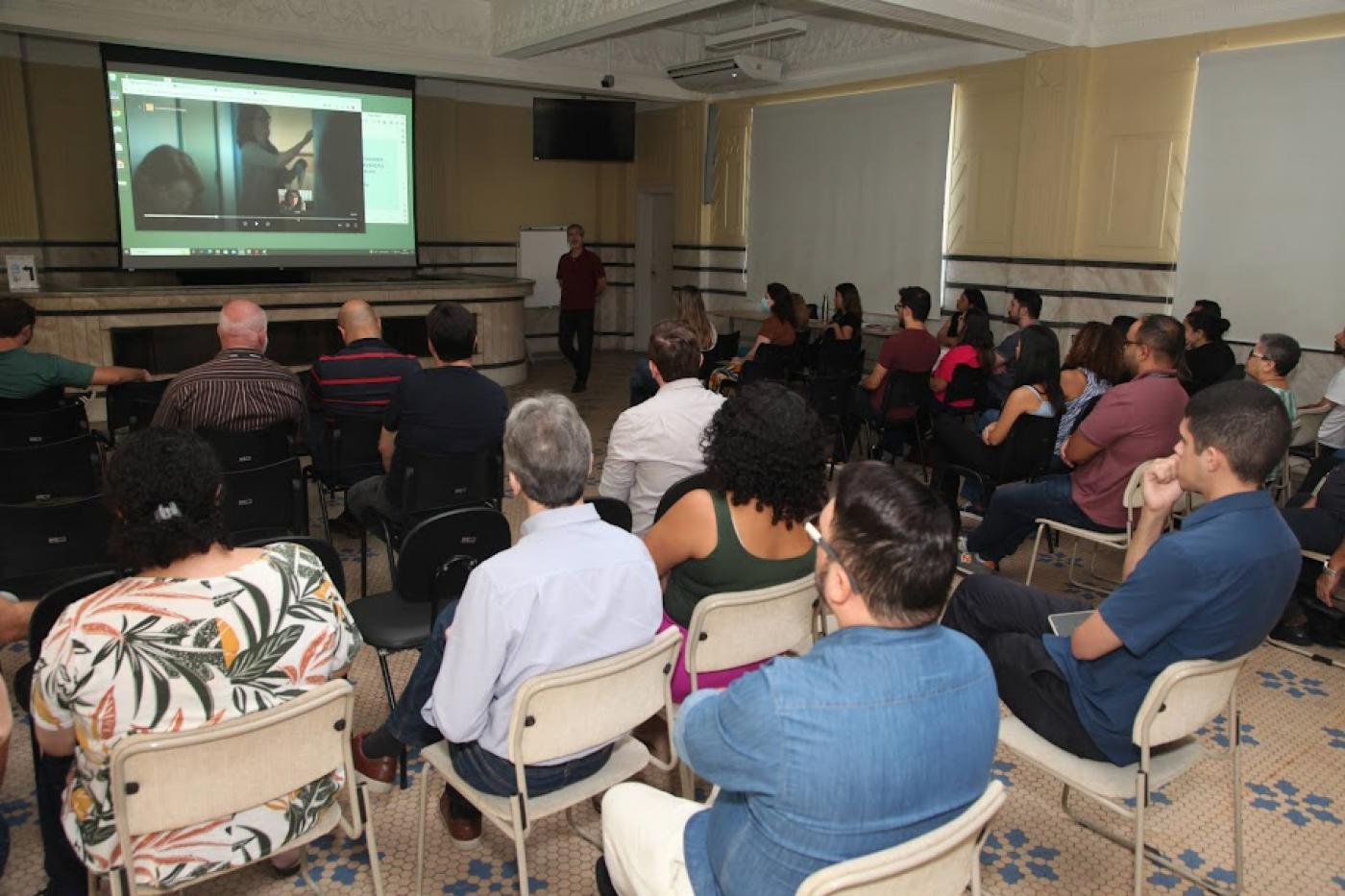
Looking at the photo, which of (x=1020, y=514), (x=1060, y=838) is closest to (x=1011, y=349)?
(x=1020, y=514)

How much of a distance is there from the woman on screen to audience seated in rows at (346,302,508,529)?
5.58 meters

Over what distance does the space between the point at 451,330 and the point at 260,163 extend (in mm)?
5766

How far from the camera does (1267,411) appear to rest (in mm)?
2213

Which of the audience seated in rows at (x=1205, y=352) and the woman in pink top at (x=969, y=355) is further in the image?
the audience seated in rows at (x=1205, y=352)

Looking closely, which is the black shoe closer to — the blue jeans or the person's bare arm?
the blue jeans

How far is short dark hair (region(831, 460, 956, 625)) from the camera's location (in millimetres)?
1374

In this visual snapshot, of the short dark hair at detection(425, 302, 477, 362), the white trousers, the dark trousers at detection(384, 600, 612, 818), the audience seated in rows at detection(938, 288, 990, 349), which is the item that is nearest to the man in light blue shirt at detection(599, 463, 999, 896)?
the white trousers

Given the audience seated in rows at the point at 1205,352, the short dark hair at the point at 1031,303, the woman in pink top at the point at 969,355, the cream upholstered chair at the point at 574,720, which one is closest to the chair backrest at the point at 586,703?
the cream upholstered chair at the point at 574,720

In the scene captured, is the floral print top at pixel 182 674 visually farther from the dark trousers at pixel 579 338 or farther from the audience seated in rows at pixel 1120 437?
the dark trousers at pixel 579 338

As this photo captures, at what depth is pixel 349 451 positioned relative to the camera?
14.1 ft

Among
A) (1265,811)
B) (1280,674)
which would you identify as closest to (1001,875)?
(1265,811)

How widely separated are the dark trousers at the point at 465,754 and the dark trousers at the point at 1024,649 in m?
0.97

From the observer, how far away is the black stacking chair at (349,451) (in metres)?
4.27

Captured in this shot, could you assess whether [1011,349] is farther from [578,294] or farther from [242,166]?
[242,166]
